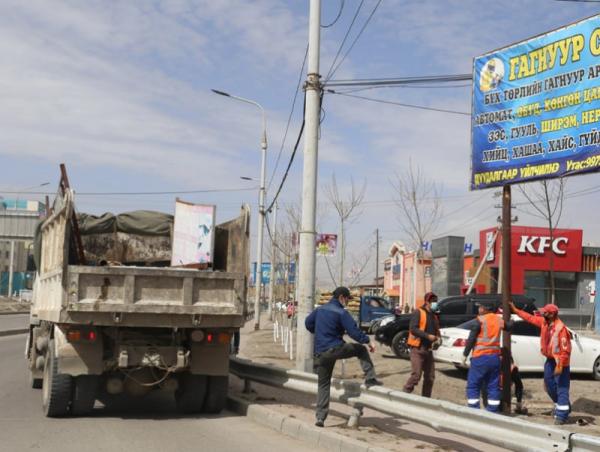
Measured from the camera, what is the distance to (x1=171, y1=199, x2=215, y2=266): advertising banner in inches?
431

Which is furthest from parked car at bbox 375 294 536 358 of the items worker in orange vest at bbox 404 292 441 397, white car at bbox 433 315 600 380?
worker in orange vest at bbox 404 292 441 397

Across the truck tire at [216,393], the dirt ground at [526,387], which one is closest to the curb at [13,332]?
the dirt ground at [526,387]

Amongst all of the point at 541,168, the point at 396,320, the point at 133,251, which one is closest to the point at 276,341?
the point at 396,320

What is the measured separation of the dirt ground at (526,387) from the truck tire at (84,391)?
5.25 m

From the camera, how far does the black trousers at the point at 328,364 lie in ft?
28.1

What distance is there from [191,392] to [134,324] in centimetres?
150

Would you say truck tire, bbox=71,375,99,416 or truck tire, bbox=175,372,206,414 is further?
truck tire, bbox=175,372,206,414

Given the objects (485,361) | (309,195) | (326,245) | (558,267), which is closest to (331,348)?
(485,361)

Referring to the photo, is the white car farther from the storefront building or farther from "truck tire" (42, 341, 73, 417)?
the storefront building

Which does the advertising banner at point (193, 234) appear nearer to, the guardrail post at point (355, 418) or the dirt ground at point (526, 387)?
the guardrail post at point (355, 418)

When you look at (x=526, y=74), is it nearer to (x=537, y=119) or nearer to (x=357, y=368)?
(x=537, y=119)

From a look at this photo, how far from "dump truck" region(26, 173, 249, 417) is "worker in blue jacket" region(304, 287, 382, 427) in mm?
1501

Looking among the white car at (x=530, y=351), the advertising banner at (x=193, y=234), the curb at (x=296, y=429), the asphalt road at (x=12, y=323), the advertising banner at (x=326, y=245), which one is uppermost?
the advertising banner at (x=326, y=245)

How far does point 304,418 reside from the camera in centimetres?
932
